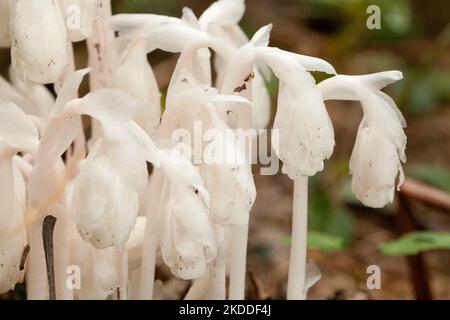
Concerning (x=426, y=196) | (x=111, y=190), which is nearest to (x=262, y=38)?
(x=111, y=190)

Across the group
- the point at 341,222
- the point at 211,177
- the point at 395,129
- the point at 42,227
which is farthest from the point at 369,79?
the point at 341,222

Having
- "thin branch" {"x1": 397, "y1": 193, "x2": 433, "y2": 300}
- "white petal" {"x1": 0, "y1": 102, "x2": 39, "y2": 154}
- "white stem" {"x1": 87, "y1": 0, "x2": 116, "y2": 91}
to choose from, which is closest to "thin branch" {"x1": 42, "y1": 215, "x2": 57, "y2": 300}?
"white petal" {"x1": 0, "y1": 102, "x2": 39, "y2": 154}

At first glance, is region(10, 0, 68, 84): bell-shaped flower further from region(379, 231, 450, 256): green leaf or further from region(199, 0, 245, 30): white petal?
region(379, 231, 450, 256): green leaf

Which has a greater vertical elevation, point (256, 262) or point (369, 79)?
point (369, 79)

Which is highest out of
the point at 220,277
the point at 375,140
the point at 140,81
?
the point at 140,81

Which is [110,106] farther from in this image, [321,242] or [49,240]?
[321,242]

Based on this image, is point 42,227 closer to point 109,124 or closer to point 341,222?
point 109,124

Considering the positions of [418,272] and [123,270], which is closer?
[123,270]
